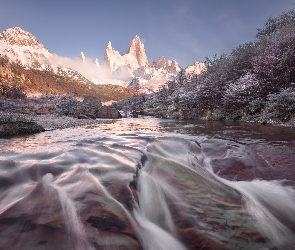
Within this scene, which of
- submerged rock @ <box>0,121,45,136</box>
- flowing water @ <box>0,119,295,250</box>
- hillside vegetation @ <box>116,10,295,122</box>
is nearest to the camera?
flowing water @ <box>0,119,295,250</box>

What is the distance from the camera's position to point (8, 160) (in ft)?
10.7

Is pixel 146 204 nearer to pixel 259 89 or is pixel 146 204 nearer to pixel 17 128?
pixel 17 128

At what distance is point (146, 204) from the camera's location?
200 cm

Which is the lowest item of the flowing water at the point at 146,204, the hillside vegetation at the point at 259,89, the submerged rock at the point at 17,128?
the flowing water at the point at 146,204

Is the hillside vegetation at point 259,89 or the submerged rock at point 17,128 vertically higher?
the hillside vegetation at point 259,89

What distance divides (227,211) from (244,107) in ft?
49.9

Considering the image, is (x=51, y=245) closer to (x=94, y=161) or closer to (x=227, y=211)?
(x=227, y=211)

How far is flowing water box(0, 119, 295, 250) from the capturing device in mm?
1399

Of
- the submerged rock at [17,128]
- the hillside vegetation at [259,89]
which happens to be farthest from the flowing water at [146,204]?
the hillside vegetation at [259,89]

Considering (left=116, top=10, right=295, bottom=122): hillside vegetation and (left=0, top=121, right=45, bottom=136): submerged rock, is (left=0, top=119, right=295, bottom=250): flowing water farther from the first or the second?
(left=116, top=10, right=295, bottom=122): hillside vegetation

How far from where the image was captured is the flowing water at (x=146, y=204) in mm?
1399

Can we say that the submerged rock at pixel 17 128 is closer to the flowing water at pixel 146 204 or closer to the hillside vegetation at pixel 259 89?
the flowing water at pixel 146 204

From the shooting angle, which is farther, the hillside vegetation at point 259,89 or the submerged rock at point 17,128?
A: the hillside vegetation at point 259,89

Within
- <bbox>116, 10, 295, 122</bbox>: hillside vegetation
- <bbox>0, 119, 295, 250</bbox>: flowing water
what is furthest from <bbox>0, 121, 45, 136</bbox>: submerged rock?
<bbox>116, 10, 295, 122</bbox>: hillside vegetation
